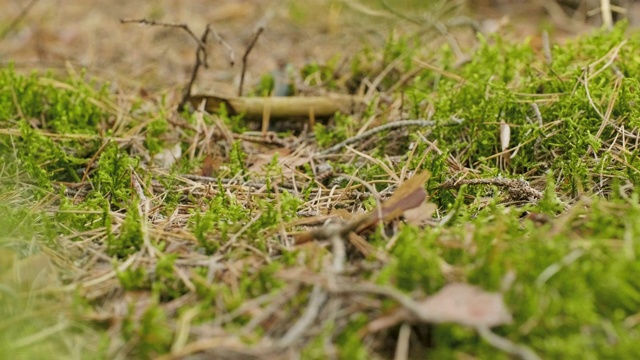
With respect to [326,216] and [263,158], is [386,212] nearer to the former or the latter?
[326,216]

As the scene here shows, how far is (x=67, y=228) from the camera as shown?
1.93 m

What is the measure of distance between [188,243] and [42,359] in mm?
565

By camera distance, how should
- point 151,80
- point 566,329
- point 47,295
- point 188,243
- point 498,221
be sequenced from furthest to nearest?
1. point 151,80
2. point 188,243
3. point 498,221
4. point 47,295
5. point 566,329

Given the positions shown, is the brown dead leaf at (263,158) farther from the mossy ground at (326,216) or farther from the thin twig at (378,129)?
the thin twig at (378,129)

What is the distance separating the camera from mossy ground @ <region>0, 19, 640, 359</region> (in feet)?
4.47

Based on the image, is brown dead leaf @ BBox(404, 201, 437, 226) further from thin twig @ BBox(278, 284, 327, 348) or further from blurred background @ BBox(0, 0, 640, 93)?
blurred background @ BBox(0, 0, 640, 93)

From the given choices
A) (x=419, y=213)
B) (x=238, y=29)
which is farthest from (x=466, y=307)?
(x=238, y=29)

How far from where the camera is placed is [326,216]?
6.32ft

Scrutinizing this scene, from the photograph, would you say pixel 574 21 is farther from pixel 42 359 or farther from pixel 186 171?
pixel 42 359

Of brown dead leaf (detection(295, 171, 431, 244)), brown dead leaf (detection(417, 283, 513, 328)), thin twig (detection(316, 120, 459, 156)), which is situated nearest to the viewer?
brown dead leaf (detection(417, 283, 513, 328))

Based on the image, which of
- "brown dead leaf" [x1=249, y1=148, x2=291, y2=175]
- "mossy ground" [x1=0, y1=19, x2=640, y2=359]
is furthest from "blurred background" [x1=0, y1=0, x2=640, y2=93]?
"brown dead leaf" [x1=249, y1=148, x2=291, y2=175]

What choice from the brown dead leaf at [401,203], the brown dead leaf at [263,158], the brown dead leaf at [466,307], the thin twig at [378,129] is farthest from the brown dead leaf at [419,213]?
the brown dead leaf at [263,158]

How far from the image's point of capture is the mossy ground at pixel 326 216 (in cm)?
136

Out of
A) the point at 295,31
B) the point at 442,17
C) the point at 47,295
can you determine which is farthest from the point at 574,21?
the point at 47,295
